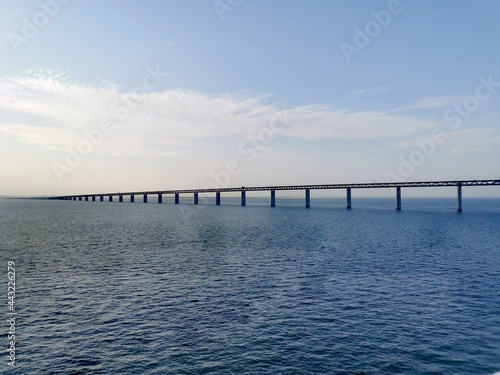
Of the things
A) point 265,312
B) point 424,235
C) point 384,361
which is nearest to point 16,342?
point 265,312

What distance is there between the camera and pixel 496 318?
102 feet

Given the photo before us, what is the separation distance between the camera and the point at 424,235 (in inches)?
3580

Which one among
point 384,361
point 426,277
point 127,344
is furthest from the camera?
point 426,277

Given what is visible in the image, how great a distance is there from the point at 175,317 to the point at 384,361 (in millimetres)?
17505

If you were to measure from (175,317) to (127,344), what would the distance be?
5739mm

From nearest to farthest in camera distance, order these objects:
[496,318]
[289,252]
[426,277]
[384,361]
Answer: [384,361] → [496,318] → [426,277] → [289,252]

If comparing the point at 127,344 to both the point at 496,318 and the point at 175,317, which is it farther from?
the point at 496,318

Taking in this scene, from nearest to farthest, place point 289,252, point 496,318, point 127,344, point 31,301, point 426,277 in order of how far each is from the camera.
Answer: point 127,344 < point 496,318 < point 31,301 < point 426,277 < point 289,252

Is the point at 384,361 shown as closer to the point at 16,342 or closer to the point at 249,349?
the point at 249,349

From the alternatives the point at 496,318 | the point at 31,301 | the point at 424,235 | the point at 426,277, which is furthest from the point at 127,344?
the point at 424,235

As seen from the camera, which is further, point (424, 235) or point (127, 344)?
point (424, 235)

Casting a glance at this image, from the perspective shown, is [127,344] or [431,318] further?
[431,318]

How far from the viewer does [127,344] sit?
26125 millimetres

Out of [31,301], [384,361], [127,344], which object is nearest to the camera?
[384,361]
